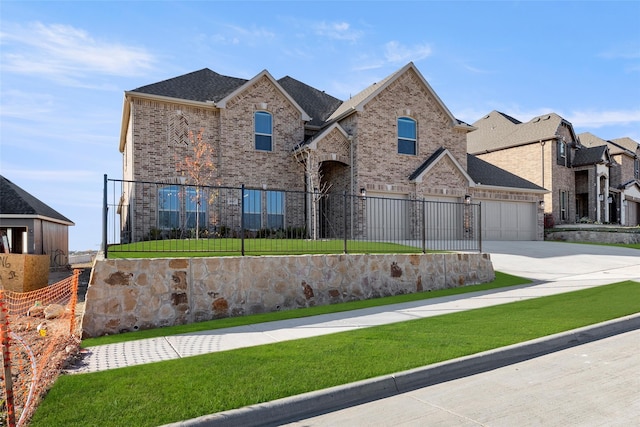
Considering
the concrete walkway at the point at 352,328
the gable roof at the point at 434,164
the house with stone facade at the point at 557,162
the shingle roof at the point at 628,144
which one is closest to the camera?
the concrete walkway at the point at 352,328

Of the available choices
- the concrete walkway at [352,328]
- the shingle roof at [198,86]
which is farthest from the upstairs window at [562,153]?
the shingle roof at [198,86]

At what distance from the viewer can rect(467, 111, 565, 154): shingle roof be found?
105 ft

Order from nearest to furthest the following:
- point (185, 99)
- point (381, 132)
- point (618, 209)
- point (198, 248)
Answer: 1. point (198, 248)
2. point (185, 99)
3. point (381, 132)
4. point (618, 209)

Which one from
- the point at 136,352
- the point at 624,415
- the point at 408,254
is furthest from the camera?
the point at 408,254

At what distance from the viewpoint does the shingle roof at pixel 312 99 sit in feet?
80.4

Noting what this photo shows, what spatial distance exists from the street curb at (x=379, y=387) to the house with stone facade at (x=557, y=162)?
26680 millimetres

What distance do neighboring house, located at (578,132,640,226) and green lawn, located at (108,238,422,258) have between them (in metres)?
31.6

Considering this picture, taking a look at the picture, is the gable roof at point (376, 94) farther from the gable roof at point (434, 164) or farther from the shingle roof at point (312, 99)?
the gable roof at point (434, 164)

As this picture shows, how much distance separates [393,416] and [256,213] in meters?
16.8

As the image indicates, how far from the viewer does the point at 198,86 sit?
21.3 meters

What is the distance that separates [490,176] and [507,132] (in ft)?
32.5

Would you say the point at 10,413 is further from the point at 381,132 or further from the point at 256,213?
the point at 381,132

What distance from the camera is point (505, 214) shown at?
26406 mm

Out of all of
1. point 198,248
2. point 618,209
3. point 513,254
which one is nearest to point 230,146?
point 198,248
